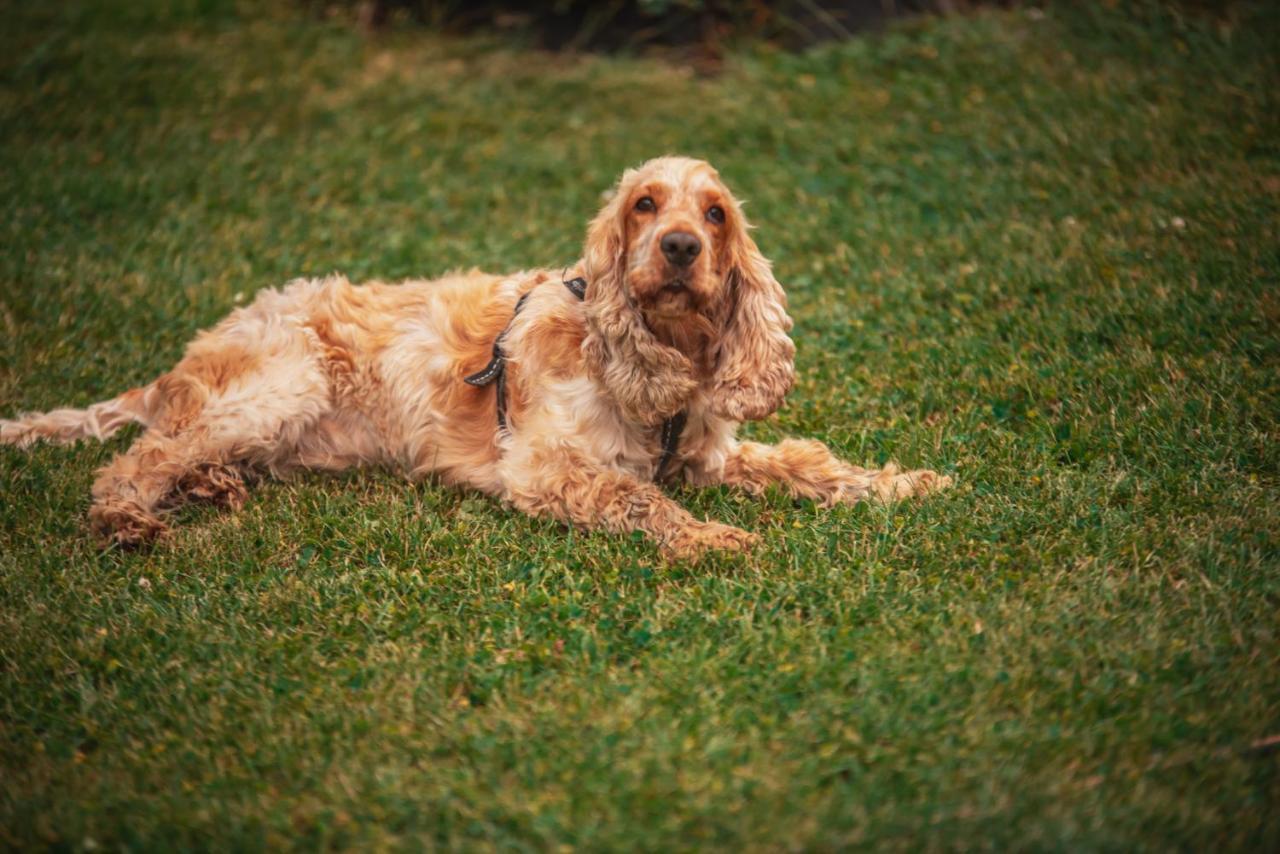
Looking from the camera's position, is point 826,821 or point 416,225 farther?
point 416,225

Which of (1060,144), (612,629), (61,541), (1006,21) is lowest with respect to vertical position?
(61,541)

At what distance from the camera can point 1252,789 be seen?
2.88 metres

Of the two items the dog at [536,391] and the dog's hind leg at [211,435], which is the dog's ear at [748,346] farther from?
the dog's hind leg at [211,435]

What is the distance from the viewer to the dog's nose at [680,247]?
12.6 ft

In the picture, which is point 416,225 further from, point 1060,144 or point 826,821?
point 826,821

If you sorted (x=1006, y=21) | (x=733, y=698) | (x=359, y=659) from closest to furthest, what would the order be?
(x=733, y=698)
(x=359, y=659)
(x=1006, y=21)

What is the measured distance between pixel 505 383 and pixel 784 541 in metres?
1.34

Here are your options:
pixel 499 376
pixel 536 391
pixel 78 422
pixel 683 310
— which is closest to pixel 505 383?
pixel 499 376

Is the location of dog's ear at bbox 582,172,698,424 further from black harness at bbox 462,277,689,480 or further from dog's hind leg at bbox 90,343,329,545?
dog's hind leg at bbox 90,343,329,545

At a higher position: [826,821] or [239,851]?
[826,821]

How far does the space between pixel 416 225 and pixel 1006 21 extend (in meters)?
5.01

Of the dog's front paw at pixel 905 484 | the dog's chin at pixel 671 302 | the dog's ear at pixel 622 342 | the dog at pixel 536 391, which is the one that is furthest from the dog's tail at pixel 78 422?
the dog's front paw at pixel 905 484

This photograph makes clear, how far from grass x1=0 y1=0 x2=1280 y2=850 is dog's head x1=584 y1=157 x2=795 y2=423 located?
56cm

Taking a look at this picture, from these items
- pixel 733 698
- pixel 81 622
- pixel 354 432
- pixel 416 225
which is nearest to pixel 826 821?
pixel 733 698
